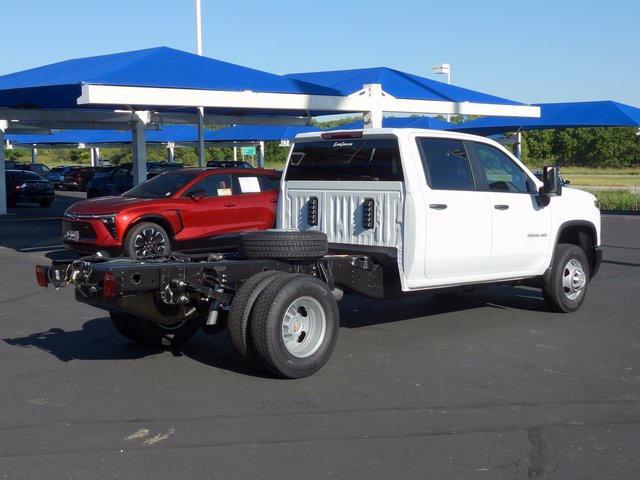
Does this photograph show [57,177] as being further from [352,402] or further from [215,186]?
[352,402]

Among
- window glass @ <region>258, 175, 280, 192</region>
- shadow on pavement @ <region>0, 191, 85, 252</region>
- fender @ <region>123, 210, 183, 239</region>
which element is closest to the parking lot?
fender @ <region>123, 210, 183, 239</region>

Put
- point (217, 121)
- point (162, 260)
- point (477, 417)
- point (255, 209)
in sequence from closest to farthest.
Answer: point (477, 417) < point (162, 260) < point (255, 209) < point (217, 121)

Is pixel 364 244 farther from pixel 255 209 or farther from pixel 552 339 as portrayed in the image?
pixel 255 209

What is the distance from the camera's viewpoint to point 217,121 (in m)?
27.0

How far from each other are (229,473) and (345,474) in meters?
0.66

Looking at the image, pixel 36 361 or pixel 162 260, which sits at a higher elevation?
pixel 162 260

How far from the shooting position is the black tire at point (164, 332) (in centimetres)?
787

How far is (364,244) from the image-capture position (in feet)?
27.2

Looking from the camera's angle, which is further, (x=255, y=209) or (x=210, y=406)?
(x=255, y=209)

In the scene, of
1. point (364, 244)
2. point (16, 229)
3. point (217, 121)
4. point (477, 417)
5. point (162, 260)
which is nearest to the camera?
point (477, 417)

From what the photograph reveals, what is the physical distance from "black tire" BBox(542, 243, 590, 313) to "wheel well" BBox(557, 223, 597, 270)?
0.21m

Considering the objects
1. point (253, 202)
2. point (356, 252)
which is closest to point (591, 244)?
point (356, 252)

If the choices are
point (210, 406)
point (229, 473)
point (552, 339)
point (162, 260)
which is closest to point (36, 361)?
point (162, 260)

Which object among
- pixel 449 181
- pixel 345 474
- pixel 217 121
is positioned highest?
pixel 217 121
